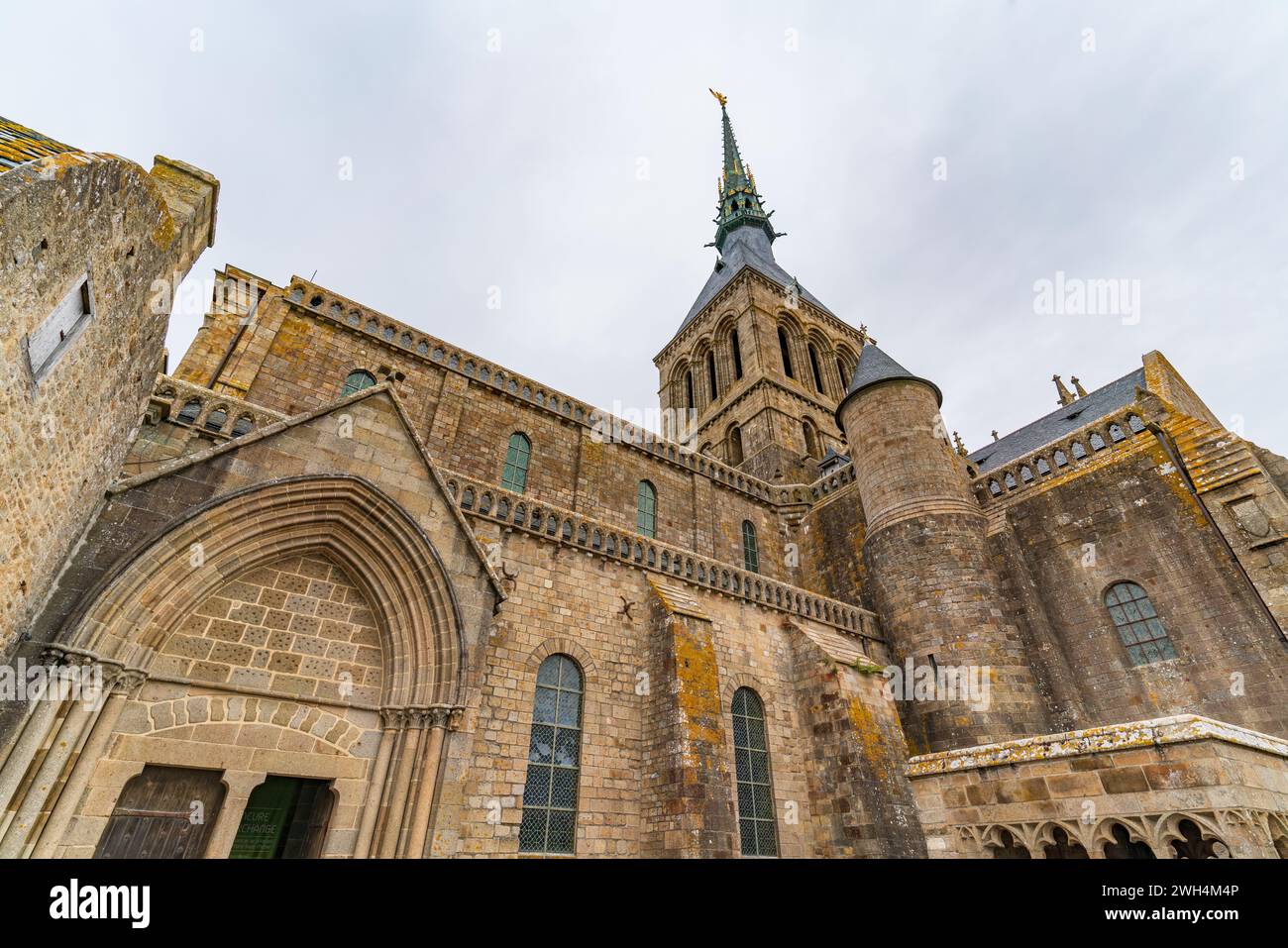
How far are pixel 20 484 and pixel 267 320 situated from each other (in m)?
9.34

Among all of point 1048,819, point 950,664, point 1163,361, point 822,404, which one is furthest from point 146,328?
point 822,404

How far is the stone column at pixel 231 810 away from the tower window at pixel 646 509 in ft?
34.3

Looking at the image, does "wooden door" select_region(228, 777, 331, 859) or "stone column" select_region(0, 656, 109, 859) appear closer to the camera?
"stone column" select_region(0, 656, 109, 859)

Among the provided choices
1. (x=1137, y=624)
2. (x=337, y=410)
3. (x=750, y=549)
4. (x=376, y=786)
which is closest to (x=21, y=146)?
(x=337, y=410)

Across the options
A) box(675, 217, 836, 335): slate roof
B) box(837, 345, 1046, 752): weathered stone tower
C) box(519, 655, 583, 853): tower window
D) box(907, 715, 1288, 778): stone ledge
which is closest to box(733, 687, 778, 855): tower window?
box(519, 655, 583, 853): tower window

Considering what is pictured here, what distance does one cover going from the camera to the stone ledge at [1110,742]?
511cm

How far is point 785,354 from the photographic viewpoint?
90.6ft

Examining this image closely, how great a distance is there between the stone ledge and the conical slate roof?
11.4 metres

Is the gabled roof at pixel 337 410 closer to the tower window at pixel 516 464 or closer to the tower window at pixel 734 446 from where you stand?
the tower window at pixel 516 464

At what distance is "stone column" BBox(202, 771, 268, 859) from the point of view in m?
5.82

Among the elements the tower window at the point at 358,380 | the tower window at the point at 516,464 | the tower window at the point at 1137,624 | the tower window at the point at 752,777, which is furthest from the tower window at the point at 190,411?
the tower window at the point at 1137,624

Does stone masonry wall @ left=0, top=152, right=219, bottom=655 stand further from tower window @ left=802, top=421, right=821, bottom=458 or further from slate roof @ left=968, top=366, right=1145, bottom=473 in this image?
tower window @ left=802, top=421, right=821, bottom=458

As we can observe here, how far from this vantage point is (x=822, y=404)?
25312 millimetres
